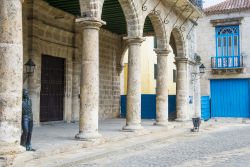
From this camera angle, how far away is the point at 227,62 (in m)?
21.3

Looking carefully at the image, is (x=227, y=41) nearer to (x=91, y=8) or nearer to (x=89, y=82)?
(x=91, y=8)

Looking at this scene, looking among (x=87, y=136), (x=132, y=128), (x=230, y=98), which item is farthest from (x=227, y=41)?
(x=87, y=136)

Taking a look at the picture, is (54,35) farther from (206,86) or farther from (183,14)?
(206,86)

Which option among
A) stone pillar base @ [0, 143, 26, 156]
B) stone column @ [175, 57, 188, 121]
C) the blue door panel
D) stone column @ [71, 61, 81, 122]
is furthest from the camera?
the blue door panel

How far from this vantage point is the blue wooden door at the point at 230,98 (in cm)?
2108

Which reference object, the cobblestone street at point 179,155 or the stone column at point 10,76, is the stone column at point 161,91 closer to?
the cobblestone street at point 179,155

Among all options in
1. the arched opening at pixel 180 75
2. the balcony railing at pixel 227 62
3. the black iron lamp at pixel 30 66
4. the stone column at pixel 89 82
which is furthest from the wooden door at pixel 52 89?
the balcony railing at pixel 227 62

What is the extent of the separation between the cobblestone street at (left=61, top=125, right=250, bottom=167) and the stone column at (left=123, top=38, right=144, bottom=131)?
131 cm

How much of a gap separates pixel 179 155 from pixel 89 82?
9.20ft

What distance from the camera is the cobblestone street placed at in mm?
6793

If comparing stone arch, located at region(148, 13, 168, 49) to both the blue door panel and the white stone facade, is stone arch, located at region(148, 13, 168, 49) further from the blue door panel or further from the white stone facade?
the blue door panel

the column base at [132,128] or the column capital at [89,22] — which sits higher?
the column capital at [89,22]

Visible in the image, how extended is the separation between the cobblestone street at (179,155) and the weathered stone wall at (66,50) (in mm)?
5290

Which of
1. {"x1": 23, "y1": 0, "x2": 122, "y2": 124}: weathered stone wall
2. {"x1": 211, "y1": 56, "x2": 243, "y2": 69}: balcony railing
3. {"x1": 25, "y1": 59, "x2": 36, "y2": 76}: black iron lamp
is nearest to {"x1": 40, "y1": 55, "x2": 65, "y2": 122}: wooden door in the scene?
{"x1": 23, "y1": 0, "x2": 122, "y2": 124}: weathered stone wall
